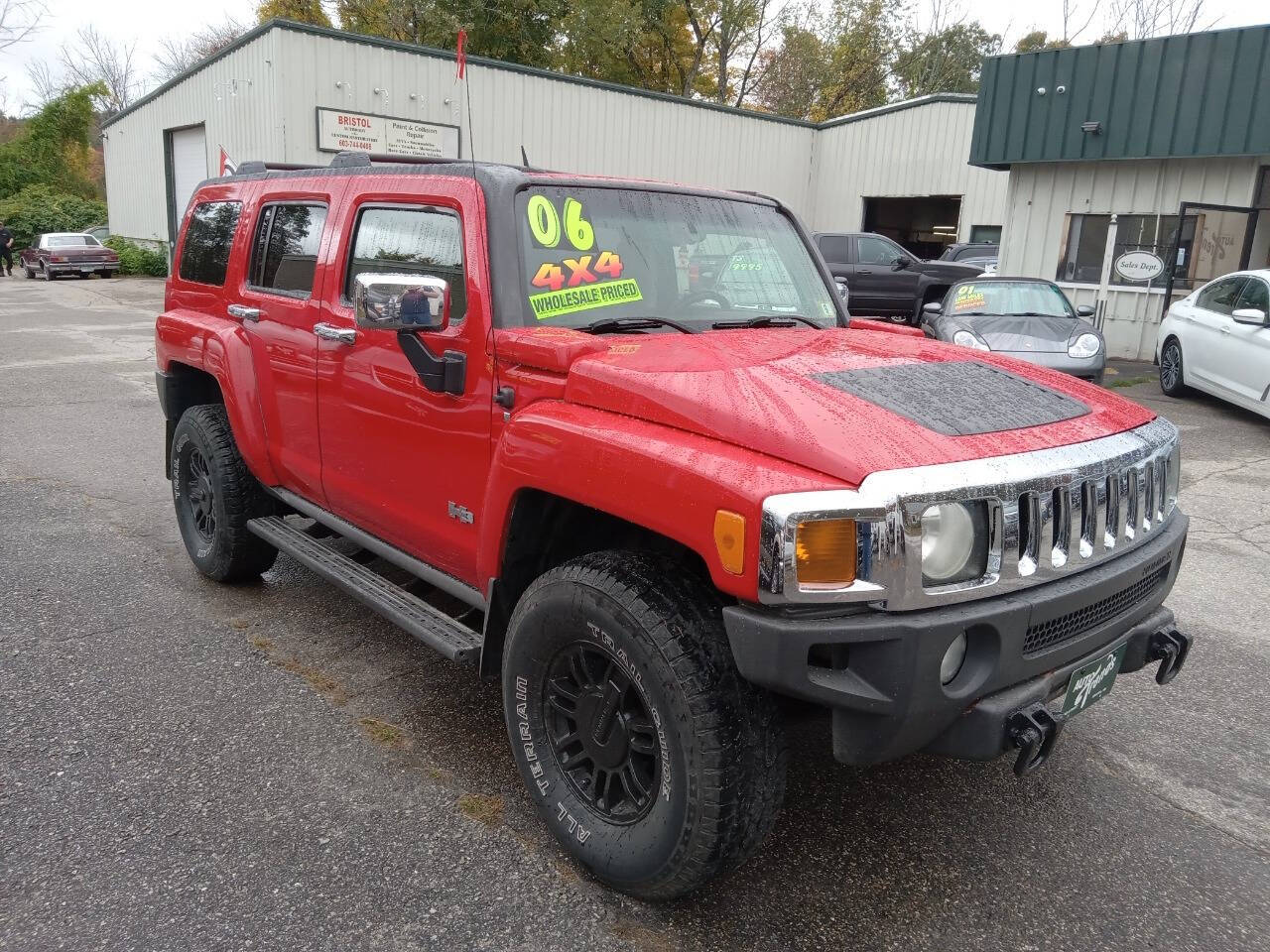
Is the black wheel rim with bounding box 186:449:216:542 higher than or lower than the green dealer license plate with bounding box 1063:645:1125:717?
lower

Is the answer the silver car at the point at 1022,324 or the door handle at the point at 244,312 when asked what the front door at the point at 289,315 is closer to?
the door handle at the point at 244,312

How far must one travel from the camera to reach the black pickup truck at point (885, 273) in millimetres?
17766

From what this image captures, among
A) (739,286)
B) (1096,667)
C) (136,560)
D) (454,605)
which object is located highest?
(739,286)

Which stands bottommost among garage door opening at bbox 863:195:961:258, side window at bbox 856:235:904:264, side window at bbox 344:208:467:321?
side window at bbox 344:208:467:321

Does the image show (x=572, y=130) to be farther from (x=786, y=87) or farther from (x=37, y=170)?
(x=37, y=170)

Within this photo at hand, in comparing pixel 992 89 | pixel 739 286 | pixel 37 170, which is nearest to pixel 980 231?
pixel 992 89

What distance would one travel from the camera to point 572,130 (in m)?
20.5

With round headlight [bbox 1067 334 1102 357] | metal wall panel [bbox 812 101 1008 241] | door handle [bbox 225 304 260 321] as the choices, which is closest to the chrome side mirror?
door handle [bbox 225 304 260 321]

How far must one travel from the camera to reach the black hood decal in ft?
7.81

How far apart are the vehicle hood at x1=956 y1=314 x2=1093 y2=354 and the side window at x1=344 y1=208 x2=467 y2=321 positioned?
784 cm

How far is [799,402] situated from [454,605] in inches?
69.4

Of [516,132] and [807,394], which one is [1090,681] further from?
[516,132]

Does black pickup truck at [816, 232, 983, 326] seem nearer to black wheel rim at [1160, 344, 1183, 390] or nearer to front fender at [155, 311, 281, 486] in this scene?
black wheel rim at [1160, 344, 1183, 390]

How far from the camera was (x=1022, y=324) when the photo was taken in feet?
33.8
